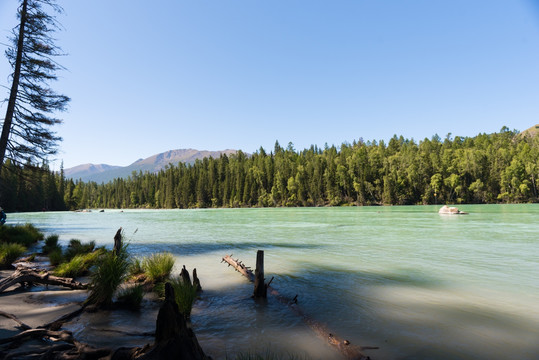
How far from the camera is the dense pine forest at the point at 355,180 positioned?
98.4 meters

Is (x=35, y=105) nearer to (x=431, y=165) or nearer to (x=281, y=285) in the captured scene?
(x=281, y=285)

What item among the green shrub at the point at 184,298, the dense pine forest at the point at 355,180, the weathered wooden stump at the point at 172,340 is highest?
the dense pine forest at the point at 355,180

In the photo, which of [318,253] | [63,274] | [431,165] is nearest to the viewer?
[63,274]

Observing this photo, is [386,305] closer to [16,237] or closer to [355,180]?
[16,237]

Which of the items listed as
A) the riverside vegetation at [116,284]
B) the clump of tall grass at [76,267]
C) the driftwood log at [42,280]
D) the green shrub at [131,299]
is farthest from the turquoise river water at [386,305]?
the clump of tall grass at [76,267]

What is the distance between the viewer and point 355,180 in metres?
117

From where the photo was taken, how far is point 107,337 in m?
5.05

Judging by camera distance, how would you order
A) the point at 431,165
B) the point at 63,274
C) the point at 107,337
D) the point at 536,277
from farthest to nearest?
1. the point at 431,165
2. the point at 536,277
3. the point at 63,274
4. the point at 107,337

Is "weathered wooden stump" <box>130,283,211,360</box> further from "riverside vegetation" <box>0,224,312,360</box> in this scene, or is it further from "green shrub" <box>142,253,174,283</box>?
"green shrub" <box>142,253,174,283</box>

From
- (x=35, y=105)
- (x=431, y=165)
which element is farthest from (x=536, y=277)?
(x=431, y=165)

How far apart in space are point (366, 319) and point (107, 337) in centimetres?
526

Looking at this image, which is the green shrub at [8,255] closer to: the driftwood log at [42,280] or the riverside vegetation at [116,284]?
the riverside vegetation at [116,284]

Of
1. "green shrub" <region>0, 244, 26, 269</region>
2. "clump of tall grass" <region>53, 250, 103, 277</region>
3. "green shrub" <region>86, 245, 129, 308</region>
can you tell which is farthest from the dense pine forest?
"green shrub" <region>86, 245, 129, 308</region>

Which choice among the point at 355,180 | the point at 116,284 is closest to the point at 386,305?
the point at 116,284
